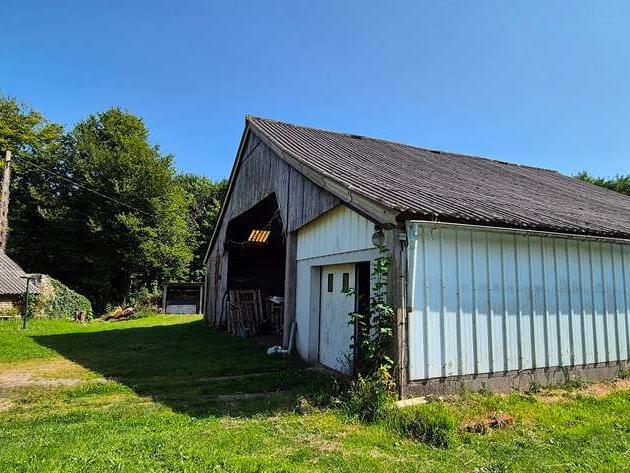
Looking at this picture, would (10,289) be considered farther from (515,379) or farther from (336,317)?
(515,379)

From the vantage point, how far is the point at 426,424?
4.47 m

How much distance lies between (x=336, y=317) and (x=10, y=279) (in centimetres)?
2048

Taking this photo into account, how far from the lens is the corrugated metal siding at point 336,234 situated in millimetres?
6613

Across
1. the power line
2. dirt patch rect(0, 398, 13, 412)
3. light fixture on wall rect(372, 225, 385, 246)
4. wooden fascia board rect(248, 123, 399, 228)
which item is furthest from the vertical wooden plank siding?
the power line

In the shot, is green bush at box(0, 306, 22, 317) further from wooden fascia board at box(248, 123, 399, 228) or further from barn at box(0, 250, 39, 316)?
wooden fascia board at box(248, 123, 399, 228)

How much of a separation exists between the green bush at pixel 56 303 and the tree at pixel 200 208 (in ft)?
38.4

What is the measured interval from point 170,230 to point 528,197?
90.8 feet

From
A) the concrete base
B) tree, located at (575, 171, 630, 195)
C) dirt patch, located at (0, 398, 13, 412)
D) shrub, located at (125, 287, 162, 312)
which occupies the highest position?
tree, located at (575, 171, 630, 195)

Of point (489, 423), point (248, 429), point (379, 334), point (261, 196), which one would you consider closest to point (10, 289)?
point (261, 196)

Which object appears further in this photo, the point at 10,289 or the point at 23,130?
the point at 23,130

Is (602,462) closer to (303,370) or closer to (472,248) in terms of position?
(472,248)

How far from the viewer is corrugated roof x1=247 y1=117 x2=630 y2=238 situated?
238 inches

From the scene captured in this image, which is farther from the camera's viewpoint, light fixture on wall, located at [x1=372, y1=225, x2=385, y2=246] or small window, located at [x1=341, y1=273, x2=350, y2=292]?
small window, located at [x1=341, y1=273, x2=350, y2=292]

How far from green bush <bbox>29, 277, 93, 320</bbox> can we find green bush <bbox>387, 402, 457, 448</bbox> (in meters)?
21.4
